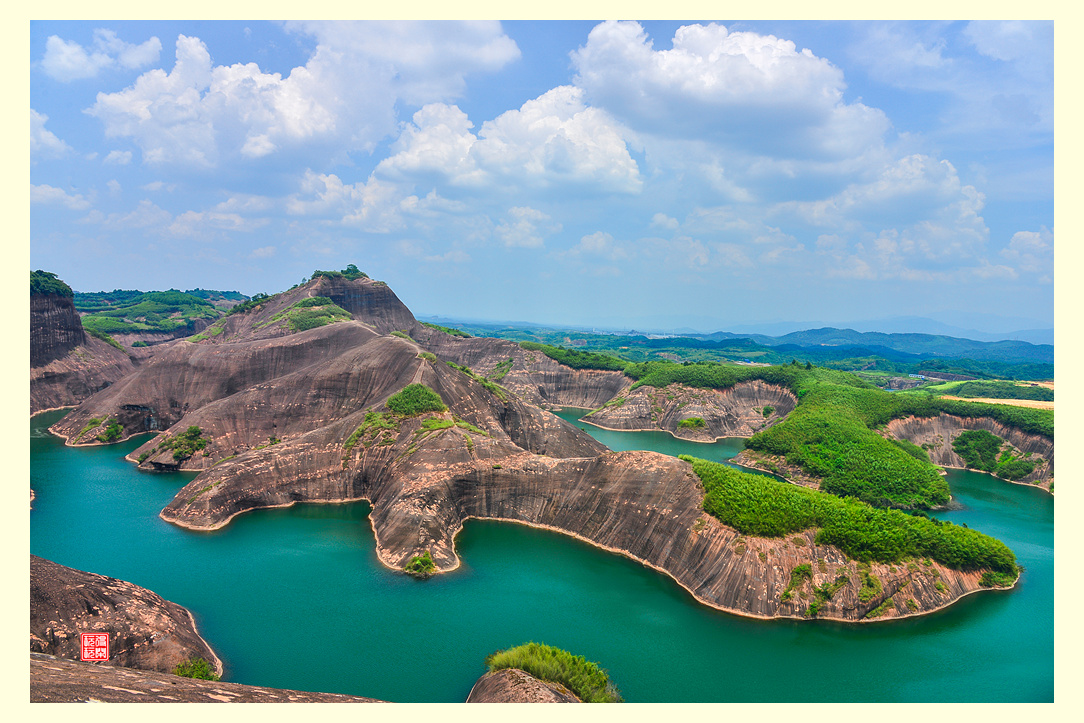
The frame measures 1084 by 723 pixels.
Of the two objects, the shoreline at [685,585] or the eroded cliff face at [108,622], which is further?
the shoreline at [685,585]

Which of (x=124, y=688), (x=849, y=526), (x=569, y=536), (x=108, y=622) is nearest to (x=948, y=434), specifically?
(x=849, y=526)

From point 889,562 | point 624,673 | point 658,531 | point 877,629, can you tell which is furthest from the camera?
point 658,531

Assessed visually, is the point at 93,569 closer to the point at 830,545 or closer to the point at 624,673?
the point at 624,673

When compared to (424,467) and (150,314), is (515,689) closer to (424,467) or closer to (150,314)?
(424,467)

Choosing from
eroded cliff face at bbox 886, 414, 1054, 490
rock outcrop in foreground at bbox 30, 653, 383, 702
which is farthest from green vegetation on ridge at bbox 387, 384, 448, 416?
eroded cliff face at bbox 886, 414, 1054, 490

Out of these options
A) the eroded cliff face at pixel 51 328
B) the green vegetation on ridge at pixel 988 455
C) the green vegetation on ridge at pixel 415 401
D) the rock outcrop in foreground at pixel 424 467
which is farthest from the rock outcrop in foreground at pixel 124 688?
the eroded cliff face at pixel 51 328

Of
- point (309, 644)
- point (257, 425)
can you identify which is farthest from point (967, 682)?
→ point (257, 425)

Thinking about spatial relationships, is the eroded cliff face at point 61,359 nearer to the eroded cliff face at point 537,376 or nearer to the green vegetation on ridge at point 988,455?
the eroded cliff face at point 537,376
